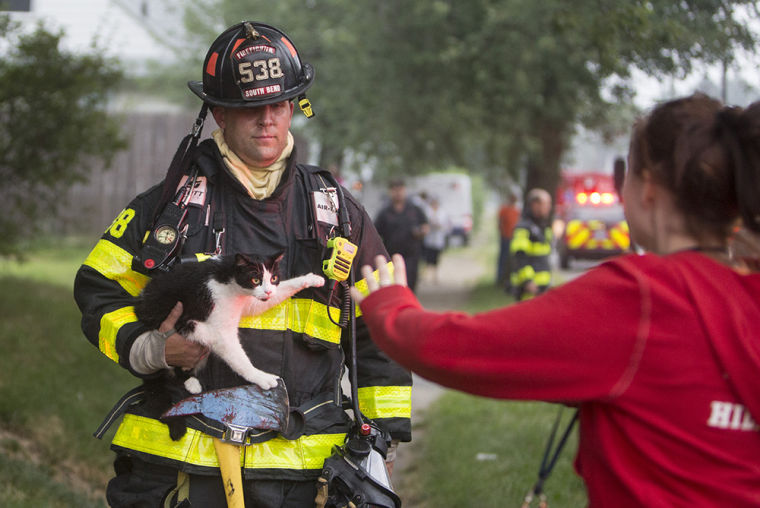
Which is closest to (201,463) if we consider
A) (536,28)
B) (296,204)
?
(296,204)

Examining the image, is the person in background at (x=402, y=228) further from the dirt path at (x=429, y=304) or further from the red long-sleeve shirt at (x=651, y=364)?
the red long-sleeve shirt at (x=651, y=364)

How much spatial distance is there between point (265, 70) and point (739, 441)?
2041 mm

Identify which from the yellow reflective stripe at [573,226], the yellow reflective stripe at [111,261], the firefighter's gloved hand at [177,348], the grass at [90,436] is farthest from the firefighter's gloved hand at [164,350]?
the yellow reflective stripe at [573,226]

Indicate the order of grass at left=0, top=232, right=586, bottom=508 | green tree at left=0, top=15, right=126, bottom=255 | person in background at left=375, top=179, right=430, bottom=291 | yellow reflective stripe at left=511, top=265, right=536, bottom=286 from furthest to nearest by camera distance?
person in background at left=375, top=179, right=430, bottom=291 < yellow reflective stripe at left=511, top=265, right=536, bottom=286 < green tree at left=0, top=15, right=126, bottom=255 < grass at left=0, top=232, right=586, bottom=508

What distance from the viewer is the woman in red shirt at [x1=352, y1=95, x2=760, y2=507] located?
1.86 metres

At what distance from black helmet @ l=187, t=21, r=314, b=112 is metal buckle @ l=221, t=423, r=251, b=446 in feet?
3.66

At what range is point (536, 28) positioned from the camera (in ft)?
49.6

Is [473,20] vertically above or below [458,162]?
above

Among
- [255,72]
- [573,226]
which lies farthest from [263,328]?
[573,226]

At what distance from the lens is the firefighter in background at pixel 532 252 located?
1064 cm

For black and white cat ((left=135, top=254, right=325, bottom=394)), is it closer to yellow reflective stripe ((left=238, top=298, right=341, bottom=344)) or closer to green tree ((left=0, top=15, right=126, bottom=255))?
yellow reflective stripe ((left=238, top=298, right=341, bottom=344))

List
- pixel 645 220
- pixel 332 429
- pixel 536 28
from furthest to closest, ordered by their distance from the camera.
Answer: pixel 536 28, pixel 332 429, pixel 645 220

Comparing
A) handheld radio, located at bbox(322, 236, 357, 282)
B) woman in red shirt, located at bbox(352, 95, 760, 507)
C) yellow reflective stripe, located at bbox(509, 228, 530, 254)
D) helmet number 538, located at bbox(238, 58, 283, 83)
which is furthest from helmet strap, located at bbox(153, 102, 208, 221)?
yellow reflective stripe, located at bbox(509, 228, 530, 254)

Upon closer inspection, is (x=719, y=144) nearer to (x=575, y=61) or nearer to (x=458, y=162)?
(x=575, y=61)
